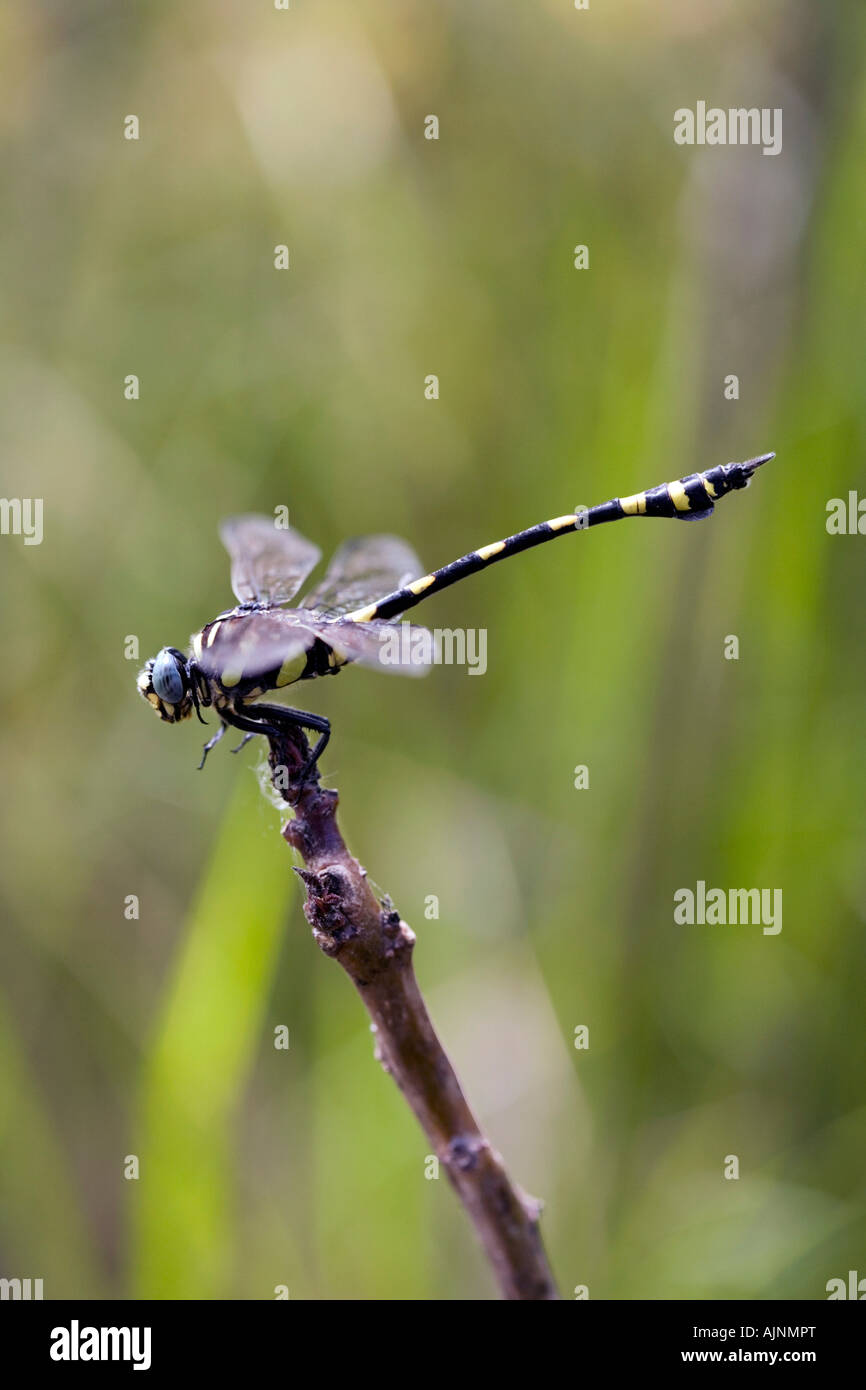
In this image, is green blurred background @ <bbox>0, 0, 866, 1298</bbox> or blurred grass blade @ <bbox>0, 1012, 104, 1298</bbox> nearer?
green blurred background @ <bbox>0, 0, 866, 1298</bbox>

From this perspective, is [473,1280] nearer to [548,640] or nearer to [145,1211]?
[145,1211]

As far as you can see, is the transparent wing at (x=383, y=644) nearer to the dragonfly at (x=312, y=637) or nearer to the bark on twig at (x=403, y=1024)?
the dragonfly at (x=312, y=637)

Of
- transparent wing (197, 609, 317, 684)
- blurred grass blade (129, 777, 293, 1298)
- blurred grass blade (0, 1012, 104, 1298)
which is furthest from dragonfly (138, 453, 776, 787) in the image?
blurred grass blade (0, 1012, 104, 1298)

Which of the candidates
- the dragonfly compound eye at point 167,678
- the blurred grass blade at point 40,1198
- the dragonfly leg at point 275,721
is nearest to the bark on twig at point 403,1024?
the dragonfly leg at point 275,721
